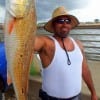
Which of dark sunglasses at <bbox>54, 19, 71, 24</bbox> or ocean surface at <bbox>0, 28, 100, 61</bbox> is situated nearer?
dark sunglasses at <bbox>54, 19, 71, 24</bbox>

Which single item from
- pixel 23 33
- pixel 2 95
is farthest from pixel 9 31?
pixel 2 95

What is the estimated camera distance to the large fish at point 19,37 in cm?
212

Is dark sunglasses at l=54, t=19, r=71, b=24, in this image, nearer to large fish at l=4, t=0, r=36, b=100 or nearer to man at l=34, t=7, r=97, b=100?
man at l=34, t=7, r=97, b=100

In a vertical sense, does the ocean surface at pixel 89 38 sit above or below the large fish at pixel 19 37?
below

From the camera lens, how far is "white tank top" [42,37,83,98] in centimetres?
339

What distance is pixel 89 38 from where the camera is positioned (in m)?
8.50

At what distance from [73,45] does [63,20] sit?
28 cm

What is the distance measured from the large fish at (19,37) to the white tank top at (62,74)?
1.15 m

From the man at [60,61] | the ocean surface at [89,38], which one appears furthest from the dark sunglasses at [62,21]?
the ocean surface at [89,38]

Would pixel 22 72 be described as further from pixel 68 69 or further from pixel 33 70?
pixel 33 70

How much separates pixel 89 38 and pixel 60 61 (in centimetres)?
519

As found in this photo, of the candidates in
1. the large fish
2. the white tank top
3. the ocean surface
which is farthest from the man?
the ocean surface

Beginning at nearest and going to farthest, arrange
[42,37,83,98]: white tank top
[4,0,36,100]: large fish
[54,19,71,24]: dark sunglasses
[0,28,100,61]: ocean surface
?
1. [4,0,36,100]: large fish
2. [42,37,83,98]: white tank top
3. [54,19,71,24]: dark sunglasses
4. [0,28,100,61]: ocean surface

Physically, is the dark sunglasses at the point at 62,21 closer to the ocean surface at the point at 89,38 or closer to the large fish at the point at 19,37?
the large fish at the point at 19,37
